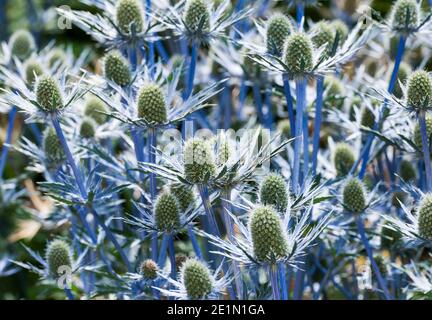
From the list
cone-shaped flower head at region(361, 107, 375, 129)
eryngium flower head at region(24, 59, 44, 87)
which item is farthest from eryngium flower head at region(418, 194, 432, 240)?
eryngium flower head at region(24, 59, 44, 87)

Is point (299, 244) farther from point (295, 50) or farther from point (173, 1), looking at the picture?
point (173, 1)

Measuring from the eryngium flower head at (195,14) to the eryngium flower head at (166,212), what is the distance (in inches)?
17.5

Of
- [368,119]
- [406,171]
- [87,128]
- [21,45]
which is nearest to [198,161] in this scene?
[87,128]

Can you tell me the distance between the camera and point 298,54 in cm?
172

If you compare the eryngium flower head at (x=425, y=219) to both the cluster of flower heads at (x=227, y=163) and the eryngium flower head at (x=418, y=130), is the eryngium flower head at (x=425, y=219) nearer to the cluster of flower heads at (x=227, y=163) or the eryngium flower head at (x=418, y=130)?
the cluster of flower heads at (x=227, y=163)

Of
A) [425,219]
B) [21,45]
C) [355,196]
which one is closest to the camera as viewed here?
[425,219]

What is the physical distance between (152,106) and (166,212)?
9.5 inches

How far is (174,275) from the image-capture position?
1.74 meters

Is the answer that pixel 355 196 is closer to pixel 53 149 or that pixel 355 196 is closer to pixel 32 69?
pixel 53 149

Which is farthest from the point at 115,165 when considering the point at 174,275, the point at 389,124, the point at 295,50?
the point at 389,124

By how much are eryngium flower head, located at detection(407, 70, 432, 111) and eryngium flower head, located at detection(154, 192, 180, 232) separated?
561 mm

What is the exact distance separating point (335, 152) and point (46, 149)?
2.59 feet

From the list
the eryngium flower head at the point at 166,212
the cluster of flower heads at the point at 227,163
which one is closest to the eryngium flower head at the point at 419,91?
the cluster of flower heads at the point at 227,163

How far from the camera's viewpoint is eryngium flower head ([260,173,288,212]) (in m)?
1.60
